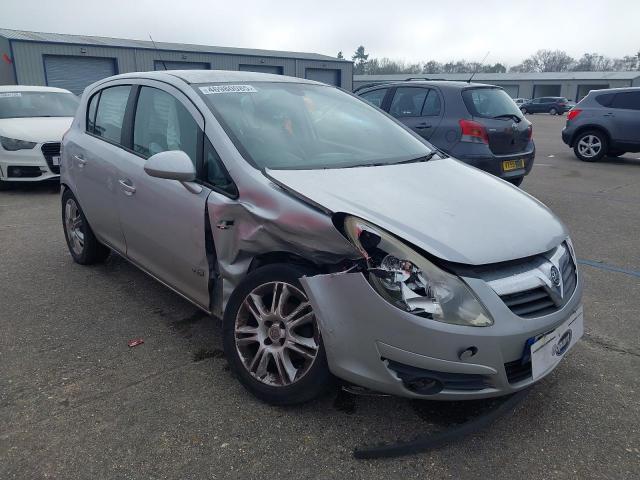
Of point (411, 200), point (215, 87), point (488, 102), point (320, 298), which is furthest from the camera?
point (488, 102)

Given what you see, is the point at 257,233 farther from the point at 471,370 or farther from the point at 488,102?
the point at 488,102

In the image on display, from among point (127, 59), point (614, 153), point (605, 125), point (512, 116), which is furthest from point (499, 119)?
point (127, 59)

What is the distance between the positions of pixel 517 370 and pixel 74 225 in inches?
152

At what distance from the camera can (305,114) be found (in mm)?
3346

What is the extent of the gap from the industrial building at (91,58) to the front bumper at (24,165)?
63.5 ft

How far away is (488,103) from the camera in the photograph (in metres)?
6.74

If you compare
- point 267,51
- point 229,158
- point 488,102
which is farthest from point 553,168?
point 267,51

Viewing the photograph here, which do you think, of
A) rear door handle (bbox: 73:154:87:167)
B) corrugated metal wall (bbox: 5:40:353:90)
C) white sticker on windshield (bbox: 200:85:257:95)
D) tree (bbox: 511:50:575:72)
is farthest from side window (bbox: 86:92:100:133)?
tree (bbox: 511:50:575:72)

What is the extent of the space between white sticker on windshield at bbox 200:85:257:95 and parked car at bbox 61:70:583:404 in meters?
0.02

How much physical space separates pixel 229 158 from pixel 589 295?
9.62 feet

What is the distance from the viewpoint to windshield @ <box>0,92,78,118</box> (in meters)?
8.91

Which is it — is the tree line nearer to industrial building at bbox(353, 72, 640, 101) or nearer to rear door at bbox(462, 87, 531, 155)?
industrial building at bbox(353, 72, 640, 101)

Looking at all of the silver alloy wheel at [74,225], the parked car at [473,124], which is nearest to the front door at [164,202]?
the silver alloy wheel at [74,225]

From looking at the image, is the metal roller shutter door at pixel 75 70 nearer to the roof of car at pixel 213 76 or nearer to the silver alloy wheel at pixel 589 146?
the silver alloy wheel at pixel 589 146
